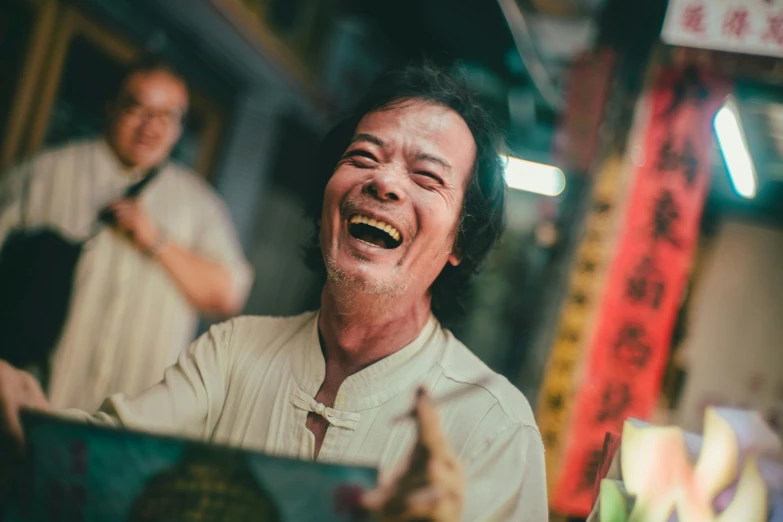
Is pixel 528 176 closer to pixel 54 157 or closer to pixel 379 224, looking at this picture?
pixel 379 224

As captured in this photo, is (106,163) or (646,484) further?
(106,163)

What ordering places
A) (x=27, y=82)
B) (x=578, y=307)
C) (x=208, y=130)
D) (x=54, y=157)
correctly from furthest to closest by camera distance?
(x=208, y=130) < (x=578, y=307) < (x=27, y=82) < (x=54, y=157)

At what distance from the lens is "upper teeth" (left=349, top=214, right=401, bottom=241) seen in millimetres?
1272

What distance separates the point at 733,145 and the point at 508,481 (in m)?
3.12

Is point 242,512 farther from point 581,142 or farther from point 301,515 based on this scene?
point 581,142

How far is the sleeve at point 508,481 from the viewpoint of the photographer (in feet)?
3.74

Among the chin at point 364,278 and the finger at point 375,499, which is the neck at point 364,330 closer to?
the chin at point 364,278

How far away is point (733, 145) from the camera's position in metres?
3.42

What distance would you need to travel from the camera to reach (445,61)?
5.03 feet

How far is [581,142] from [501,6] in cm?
125

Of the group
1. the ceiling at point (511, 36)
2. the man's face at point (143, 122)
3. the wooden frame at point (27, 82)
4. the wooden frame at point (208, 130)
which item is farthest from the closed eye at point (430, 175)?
the wooden frame at point (208, 130)

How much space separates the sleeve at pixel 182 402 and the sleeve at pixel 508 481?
64 centimetres

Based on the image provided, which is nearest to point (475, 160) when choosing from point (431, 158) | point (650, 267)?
point (431, 158)

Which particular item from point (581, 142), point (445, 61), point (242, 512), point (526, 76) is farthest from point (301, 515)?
point (526, 76)
